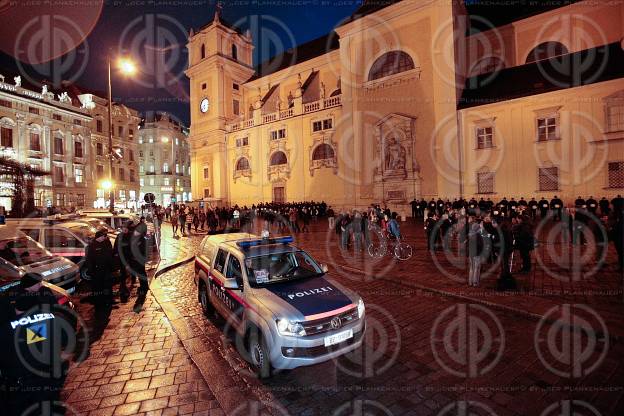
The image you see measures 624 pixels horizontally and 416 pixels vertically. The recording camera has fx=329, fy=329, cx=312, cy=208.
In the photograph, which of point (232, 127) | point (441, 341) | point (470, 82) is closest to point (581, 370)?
point (441, 341)

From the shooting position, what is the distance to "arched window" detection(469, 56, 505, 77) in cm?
3031

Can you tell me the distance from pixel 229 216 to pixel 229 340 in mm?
23210

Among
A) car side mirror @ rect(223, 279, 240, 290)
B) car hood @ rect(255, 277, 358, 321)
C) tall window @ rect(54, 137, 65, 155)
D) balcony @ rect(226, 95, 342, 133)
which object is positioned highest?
balcony @ rect(226, 95, 342, 133)

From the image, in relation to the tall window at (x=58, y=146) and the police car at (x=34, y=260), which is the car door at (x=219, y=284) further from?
Answer: the tall window at (x=58, y=146)

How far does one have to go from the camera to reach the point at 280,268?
5605 millimetres

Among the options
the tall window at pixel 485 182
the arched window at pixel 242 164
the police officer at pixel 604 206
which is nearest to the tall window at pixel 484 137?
the tall window at pixel 485 182

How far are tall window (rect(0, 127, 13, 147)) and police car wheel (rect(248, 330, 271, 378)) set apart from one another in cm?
4699

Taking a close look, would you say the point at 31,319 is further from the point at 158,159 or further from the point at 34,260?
the point at 158,159

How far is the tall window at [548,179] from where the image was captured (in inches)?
886

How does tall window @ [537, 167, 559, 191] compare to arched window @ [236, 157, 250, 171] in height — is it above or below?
below

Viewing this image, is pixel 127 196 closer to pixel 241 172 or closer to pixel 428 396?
pixel 241 172

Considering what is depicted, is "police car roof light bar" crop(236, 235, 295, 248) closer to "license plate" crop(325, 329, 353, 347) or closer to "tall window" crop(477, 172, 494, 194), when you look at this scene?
"license plate" crop(325, 329, 353, 347)

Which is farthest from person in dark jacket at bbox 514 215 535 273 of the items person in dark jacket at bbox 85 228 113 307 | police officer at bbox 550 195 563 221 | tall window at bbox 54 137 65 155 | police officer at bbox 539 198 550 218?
tall window at bbox 54 137 65 155

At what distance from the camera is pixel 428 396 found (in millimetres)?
3900
